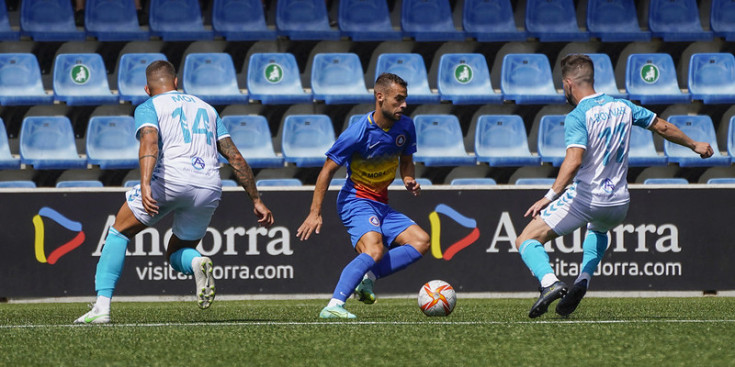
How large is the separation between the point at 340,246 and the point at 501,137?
3.11 metres

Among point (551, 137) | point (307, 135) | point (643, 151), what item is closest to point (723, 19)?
point (643, 151)

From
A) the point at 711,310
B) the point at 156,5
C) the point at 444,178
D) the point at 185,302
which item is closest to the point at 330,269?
A: the point at 185,302

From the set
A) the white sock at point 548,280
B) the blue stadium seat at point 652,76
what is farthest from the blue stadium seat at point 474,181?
the white sock at point 548,280

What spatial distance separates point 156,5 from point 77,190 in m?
3.94

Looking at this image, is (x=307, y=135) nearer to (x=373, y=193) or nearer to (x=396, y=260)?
(x=373, y=193)

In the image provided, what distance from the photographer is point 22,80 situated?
1262cm

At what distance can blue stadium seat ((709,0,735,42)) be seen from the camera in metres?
14.1

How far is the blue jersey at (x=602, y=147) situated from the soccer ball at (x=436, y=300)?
1.15m

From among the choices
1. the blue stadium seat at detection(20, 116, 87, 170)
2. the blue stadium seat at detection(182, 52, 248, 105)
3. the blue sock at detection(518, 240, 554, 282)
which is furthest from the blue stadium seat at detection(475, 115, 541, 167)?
the blue sock at detection(518, 240, 554, 282)

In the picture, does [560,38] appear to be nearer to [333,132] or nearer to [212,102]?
[333,132]

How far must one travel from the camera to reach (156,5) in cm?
1349

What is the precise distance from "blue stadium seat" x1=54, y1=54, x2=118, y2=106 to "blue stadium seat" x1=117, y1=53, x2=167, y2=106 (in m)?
0.15

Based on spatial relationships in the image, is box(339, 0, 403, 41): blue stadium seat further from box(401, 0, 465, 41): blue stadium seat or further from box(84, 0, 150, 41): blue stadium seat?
box(84, 0, 150, 41): blue stadium seat

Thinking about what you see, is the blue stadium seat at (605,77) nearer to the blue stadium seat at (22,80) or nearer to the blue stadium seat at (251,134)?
the blue stadium seat at (251,134)
